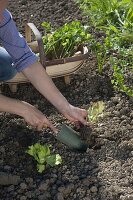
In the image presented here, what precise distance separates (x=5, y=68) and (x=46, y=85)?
398 mm

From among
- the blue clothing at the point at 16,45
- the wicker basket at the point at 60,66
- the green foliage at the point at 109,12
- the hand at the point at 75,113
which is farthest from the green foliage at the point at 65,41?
the hand at the point at 75,113

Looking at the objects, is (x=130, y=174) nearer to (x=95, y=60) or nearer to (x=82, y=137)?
(x=82, y=137)

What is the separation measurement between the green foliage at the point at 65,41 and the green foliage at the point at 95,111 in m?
0.36

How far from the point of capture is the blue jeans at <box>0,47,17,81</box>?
2629 millimetres

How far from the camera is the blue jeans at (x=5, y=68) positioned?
8.63 ft

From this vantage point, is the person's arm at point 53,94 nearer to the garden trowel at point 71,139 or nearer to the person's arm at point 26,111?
the garden trowel at point 71,139

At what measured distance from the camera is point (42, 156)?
2.32m

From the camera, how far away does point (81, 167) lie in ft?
7.66

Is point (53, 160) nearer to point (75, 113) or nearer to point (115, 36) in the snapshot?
point (75, 113)

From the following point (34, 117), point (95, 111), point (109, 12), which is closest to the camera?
point (34, 117)

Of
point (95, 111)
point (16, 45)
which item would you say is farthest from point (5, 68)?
point (95, 111)

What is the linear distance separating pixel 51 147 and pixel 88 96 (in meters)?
0.45

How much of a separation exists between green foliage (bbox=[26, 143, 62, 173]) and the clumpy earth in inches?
1.4

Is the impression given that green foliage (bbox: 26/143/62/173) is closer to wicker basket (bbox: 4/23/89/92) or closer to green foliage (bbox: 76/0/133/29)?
wicker basket (bbox: 4/23/89/92)
